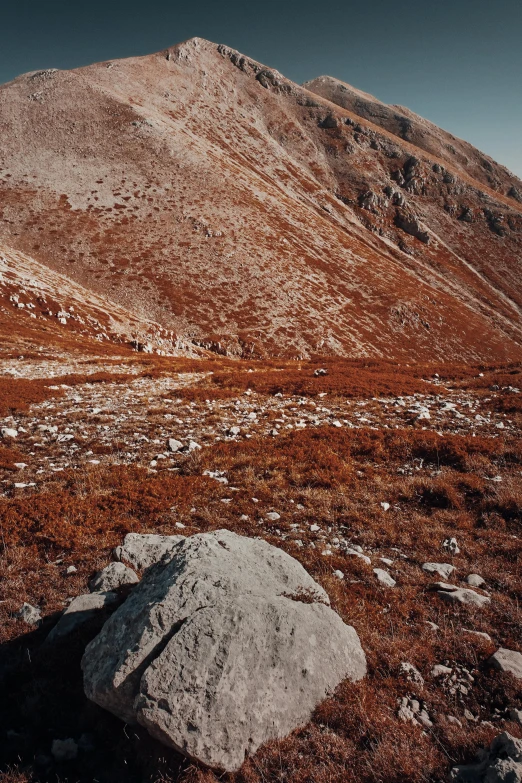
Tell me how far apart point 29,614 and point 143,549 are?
2.12m

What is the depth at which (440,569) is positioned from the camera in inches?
318

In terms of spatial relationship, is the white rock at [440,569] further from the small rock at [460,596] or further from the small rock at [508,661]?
the small rock at [508,661]

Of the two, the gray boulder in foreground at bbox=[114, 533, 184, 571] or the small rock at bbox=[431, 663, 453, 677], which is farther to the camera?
the gray boulder in foreground at bbox=[114, 533, 184, 571]

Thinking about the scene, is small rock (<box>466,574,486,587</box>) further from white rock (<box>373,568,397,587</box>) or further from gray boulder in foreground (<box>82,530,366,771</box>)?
gray boulder in foreground (<box>82,530,366,771</box>)

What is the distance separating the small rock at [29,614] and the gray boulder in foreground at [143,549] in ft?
5.12

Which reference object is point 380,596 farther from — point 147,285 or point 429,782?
point 147,285

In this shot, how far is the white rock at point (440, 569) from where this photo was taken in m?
7.97

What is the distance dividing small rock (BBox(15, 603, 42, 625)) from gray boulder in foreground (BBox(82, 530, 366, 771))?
182 cm

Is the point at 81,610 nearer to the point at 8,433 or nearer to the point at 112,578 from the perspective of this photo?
the point at 112,578

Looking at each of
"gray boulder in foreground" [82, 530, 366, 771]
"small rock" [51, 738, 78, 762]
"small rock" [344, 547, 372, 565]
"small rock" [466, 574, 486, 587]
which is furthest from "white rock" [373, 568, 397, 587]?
"small rock" [51, 738, 78, 762]

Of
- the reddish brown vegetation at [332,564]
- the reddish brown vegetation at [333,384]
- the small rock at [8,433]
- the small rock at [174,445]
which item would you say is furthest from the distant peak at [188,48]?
the reddish brown vegetation at [332,564]

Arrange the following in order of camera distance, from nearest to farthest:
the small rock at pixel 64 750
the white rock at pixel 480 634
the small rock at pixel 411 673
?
the small rock at pixel 64 750 < the small rock at pixel 411 673 < the white rock at pixel 480 634

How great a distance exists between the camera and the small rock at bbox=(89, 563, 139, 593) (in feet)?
23.0

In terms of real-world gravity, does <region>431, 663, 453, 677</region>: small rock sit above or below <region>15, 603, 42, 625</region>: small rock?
above
